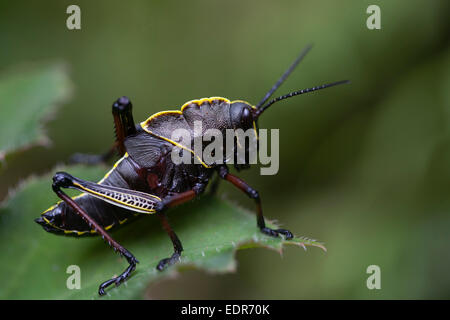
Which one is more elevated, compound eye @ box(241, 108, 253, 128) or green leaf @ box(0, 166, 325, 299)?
compound eye @ box(241, 108, 253, 128)

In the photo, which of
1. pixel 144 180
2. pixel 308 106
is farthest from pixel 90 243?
pixel 308 106

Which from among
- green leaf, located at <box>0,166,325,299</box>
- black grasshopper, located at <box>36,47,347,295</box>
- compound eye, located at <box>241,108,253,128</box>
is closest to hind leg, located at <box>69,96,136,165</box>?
black grasshopper, located at <box>36,47,347,295</box>

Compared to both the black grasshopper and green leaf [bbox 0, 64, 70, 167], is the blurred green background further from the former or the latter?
the black grasshopper

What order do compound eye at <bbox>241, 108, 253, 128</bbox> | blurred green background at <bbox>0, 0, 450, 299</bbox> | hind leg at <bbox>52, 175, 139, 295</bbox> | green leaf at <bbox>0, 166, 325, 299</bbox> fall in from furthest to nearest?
1. blurred green background at <bbox>0, 0, 450, 299</bbox>
2. compound eye at <bbox>241, 108, 253, 128</bbox>
3. hind leg at <bbox>52, 175, 139, 295</bbox>
4. green leaf at <bbox>0, 166, 325, 299</bbox>

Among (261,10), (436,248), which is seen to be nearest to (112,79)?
(261,10)

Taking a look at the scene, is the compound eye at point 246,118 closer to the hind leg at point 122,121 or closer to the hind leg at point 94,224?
the hind leg at point 122,121

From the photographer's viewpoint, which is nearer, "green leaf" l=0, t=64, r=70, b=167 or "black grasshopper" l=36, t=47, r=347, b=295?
"black grasshopper" l=36, t=47, r=347, b=295

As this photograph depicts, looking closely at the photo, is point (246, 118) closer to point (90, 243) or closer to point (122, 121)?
point (122, 121)

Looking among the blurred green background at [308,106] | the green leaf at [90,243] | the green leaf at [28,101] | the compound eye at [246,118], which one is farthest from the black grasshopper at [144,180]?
the blurred green background at [308,106]
